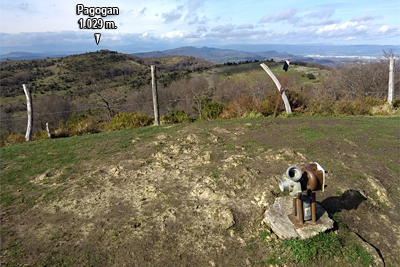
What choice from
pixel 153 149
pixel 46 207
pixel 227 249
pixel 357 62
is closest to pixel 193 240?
pixel 227 249

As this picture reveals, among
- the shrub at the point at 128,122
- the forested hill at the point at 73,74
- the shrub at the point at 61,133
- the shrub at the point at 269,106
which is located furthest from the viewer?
the forested hill at the point at 73,74

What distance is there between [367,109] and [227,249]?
444 inches

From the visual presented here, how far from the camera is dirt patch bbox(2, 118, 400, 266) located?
323 centimetres

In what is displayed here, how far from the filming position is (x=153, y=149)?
6.55 metres

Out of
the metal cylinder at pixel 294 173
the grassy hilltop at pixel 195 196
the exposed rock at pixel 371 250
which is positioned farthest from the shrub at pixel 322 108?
the metal cylinder at pixel 294 173

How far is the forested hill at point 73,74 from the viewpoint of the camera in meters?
47.5

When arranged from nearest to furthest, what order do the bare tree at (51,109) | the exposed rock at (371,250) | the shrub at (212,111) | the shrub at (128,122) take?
the exposed rock at (371,250), the shrub at (128,122), the shrub at (212,111), the bare tree at (51,109)

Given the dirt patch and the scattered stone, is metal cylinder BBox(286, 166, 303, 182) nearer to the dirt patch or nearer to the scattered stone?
the dirt patch

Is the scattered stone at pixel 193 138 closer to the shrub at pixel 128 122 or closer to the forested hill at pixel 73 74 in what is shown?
the shrub at pixel 128 122

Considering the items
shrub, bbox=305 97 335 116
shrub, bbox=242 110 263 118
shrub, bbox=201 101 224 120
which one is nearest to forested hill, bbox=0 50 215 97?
shrub, bbox=201 101 224 120

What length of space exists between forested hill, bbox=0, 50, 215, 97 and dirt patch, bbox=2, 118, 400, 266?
133 ft

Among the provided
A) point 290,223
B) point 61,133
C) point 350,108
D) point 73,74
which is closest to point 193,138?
→ point 290,223

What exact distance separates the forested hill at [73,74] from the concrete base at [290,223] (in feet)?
141

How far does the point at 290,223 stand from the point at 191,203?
1.58 meters
